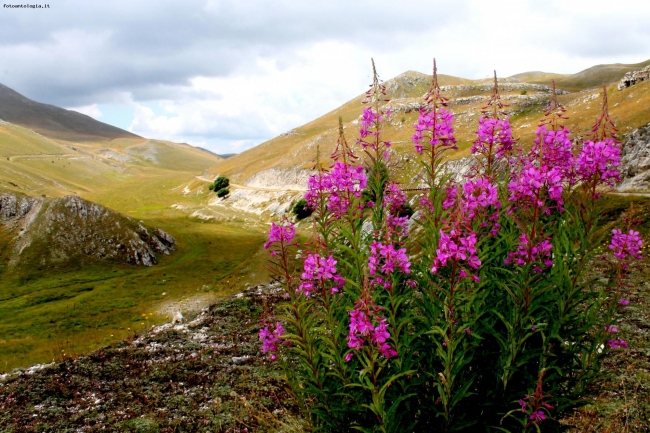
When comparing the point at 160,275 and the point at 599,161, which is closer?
the point at 599,161

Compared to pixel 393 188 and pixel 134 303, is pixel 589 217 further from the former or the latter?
pixel 134 303

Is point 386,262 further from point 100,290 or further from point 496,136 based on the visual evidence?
point 100,290

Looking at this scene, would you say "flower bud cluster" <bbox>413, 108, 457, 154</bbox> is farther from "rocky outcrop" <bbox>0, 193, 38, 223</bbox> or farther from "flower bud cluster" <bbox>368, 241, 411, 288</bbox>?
"rocky outcrop" <bbox>0, 193, 38, 223</bbox>

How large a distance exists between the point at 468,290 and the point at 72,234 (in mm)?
59932

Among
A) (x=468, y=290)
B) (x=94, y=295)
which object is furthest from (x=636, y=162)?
(x=94, y=295)

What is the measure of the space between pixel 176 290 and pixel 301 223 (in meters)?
33.9

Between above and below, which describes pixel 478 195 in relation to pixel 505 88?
below

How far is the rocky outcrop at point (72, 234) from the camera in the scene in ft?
166

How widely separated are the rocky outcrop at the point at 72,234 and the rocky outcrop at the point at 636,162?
191 ft

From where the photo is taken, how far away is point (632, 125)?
160 feet

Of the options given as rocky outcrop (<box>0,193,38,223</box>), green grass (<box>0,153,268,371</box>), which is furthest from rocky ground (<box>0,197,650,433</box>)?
rocky outcrop (<box>0,193,38,223</box>)

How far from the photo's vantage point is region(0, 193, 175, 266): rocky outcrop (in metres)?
50.5

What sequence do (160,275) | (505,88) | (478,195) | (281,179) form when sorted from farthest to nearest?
(505,88), (281,179), (160,275), (478,195)

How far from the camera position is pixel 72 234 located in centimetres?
5325
